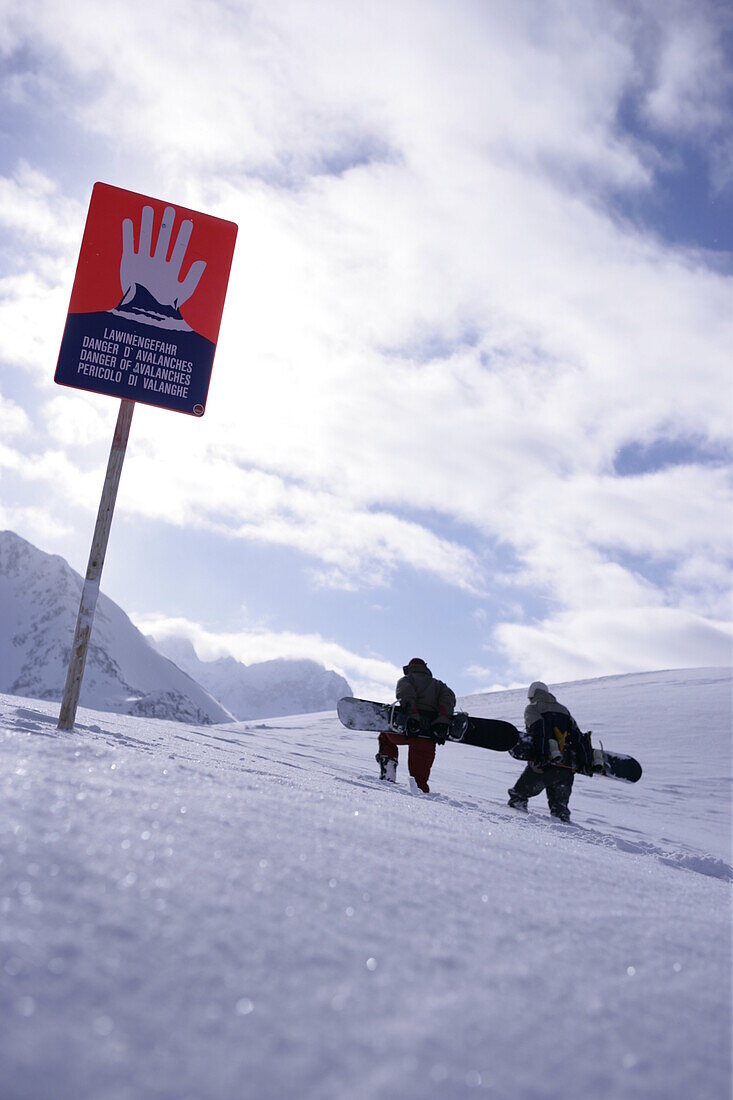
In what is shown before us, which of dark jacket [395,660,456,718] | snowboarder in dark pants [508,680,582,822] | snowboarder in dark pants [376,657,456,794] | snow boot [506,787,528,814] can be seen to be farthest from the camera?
dark jacket [395,660,456,718]

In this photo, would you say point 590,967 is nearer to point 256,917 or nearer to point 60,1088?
point 256,917

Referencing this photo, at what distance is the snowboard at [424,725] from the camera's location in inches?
239

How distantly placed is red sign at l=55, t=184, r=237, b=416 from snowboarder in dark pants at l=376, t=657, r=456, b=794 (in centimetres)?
313

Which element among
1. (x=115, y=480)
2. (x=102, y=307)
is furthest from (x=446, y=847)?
(x=102, y=307)

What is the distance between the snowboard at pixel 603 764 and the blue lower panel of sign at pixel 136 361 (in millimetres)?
4132

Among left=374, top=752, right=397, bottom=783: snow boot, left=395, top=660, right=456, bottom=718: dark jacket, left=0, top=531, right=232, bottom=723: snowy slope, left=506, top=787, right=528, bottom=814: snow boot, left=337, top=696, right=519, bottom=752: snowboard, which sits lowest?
left=0, top=531, right=232, bottom=723: snowy slope

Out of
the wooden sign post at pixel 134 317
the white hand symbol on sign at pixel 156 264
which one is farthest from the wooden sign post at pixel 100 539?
the white hand symbol on sign at pixel 156 264

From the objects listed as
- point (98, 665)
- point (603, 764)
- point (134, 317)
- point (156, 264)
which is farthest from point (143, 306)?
point (98, 665)

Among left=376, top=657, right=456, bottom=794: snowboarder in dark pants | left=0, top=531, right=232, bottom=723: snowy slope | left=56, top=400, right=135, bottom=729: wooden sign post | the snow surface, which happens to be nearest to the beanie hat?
left=376, top=657, right=456, bottom=794: snowboarder in dark pants

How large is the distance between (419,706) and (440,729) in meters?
0.27

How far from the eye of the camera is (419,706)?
6117 mm

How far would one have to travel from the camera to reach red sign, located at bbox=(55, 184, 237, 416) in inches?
167

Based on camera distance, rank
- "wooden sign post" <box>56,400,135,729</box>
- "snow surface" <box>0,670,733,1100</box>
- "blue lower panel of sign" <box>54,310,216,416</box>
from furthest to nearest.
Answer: "blue lower panel of sign" <box>54,310,216,416</box> < "wooden sign post" <box>56,400,135,729</box> < "snow surface" <box>0,670,733,1100</box>

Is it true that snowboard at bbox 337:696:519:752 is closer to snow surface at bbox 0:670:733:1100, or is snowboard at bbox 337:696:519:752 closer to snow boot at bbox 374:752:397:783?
snow boot at bbox 374:752:397:783
